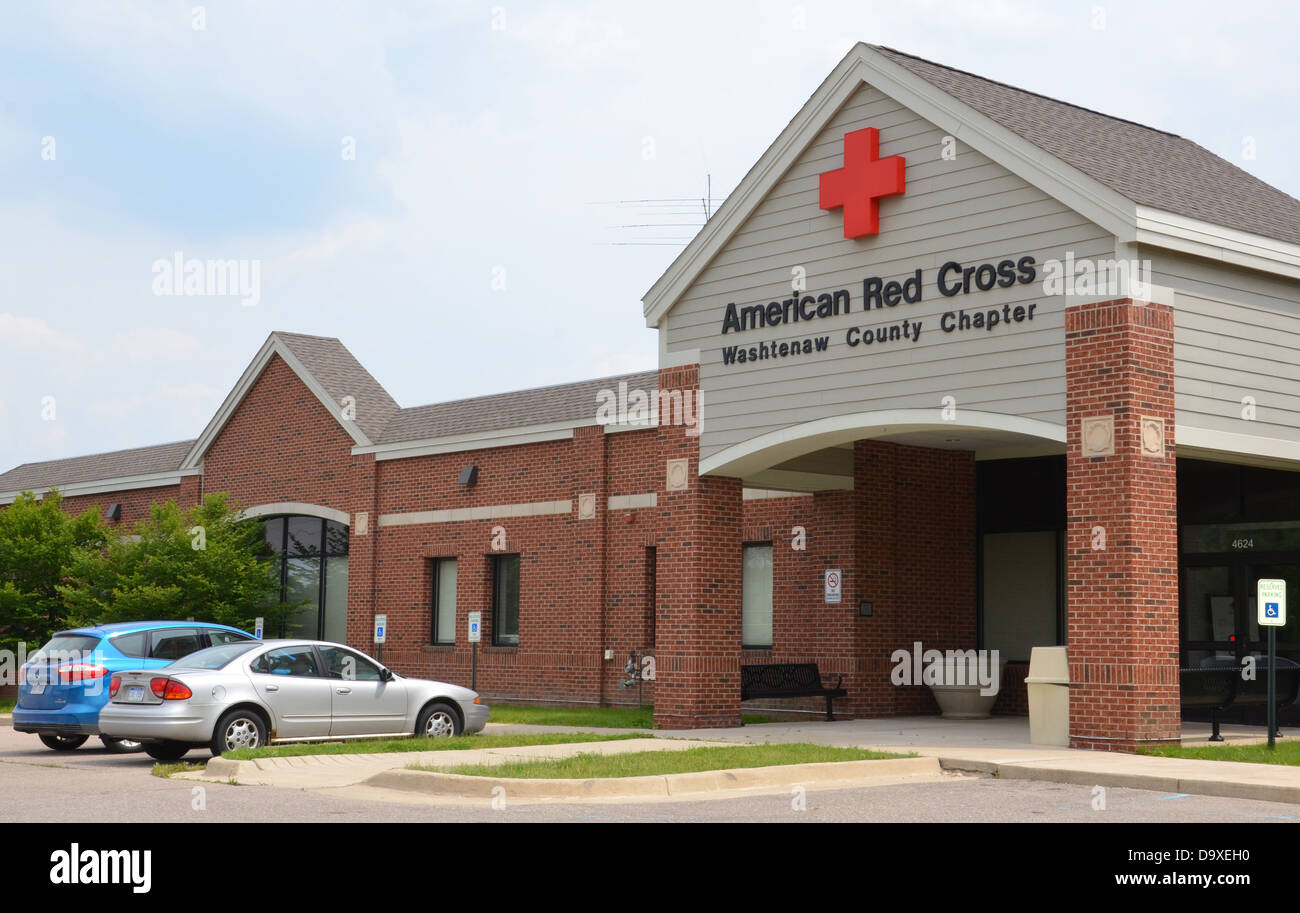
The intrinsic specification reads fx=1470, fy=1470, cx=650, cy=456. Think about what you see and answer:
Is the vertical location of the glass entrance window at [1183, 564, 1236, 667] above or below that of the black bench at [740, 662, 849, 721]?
above

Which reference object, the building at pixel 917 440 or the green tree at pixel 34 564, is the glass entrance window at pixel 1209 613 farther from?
the green tree at pixel 34 564

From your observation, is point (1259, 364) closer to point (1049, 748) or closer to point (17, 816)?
point (1049, 748)

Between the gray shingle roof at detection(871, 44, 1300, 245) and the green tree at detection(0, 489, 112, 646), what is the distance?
71.6 ft

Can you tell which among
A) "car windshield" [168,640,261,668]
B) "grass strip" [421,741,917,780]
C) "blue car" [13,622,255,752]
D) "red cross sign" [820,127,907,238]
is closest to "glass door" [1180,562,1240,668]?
"red cross sign" [820,127,907,238]

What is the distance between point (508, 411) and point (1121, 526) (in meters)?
16.4

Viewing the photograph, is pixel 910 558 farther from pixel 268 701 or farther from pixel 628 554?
pixel 268 701

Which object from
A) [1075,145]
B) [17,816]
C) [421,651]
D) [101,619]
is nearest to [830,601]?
[1075,145]

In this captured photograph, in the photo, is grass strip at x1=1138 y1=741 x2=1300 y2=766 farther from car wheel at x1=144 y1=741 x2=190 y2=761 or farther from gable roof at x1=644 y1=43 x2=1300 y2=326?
car wheel at x1=144 y1=741 x2=190 y2=761

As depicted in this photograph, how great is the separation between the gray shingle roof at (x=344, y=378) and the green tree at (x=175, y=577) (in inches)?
145

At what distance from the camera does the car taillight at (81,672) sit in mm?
Answer: 17562

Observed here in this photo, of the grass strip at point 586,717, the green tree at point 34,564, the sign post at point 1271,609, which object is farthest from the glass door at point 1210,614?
the green tree at point 34,564

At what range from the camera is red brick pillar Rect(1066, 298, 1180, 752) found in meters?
15.5

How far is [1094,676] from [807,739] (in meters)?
3.63

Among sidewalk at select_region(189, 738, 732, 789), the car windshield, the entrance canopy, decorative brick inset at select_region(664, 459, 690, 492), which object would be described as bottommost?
sidewalk at select_region(189, 738, 732, 789)
